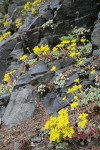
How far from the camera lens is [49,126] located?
678cm

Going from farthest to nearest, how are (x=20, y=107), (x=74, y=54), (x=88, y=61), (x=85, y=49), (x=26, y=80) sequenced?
(x=85, y=49) → (x=26, y=80) → (x=74, y=54) → (x=88, y=61) → (x=20, y=107)

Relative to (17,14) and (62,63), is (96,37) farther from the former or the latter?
(17,14)

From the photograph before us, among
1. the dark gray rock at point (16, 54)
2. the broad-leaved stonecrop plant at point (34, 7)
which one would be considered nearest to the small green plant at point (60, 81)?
the dark gray rock at point (16, 54)

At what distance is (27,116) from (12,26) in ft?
33.5

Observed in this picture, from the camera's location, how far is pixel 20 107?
9.52 metres

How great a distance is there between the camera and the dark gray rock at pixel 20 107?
9.19m

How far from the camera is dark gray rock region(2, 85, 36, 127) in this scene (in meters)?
9.19

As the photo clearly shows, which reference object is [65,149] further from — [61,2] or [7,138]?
[61,2]

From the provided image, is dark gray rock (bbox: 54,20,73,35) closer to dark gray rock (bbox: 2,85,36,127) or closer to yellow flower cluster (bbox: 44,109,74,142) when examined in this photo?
dark gray rock (bbox: 2,85,36,127)

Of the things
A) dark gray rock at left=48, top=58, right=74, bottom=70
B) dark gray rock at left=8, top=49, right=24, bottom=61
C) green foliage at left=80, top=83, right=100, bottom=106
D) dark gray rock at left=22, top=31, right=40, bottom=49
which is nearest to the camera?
green foliage at left=80, top=83, right=100, bottom=106

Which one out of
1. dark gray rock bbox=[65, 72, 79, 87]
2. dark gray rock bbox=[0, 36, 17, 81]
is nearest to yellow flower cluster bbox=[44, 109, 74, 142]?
dark gray rock bbox=[65, 72, 79, 87]

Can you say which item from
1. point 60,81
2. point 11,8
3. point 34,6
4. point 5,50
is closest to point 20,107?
point 60,81

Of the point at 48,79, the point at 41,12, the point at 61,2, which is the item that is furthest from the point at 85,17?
the point at 48,79

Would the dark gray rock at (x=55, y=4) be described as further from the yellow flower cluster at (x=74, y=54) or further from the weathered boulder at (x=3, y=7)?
the weathered boulder at (x=3, y=7)
